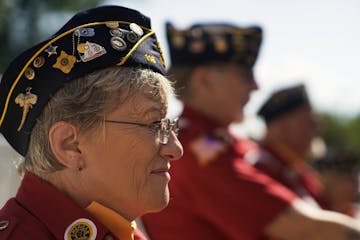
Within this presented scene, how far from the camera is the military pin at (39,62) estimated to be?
6.26ft

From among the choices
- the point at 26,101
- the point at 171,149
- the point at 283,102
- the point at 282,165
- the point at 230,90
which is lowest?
the point at 283,102

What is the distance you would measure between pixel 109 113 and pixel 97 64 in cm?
14

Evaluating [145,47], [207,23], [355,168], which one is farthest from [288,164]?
[145,47]

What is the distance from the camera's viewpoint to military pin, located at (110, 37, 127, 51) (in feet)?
6.35

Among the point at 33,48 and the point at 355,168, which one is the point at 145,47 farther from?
the point at 355,168

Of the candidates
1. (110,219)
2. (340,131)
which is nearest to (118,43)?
(110,219)

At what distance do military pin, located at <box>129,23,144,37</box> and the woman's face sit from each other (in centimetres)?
20

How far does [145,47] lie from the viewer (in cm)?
203

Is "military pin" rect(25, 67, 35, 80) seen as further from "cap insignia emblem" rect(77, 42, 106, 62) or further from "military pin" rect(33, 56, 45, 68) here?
"cap insignia emblem" rect(77, 42, 106, 62)

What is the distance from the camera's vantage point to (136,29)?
→ 2041mm

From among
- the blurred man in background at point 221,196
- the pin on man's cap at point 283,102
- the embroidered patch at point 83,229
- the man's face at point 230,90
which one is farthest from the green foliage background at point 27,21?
the embroidered patch at point 83,229

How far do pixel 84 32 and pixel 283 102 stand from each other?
4.24 meters

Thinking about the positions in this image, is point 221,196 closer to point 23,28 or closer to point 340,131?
point 23,28

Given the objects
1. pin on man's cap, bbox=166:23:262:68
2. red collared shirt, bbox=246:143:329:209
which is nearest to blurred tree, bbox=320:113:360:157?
red collared shirt, bbox=246:143:329:209
